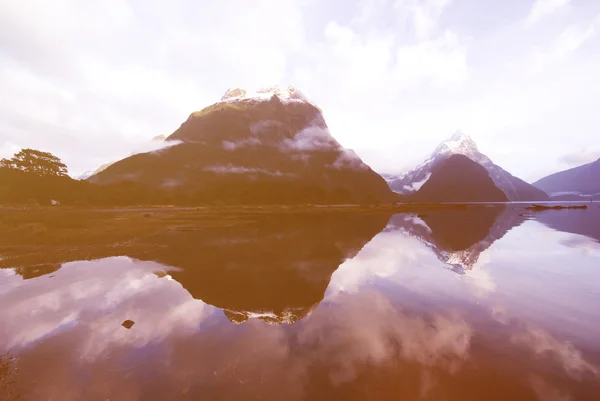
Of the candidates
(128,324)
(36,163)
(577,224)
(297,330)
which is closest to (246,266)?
(128,324)

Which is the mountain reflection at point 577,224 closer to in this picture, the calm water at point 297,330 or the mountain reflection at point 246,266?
the calm water at point 297,330

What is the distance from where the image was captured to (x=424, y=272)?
23.1 metres

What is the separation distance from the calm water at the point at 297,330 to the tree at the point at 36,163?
15235cm

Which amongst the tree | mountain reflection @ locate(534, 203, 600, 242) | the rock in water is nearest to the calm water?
the rock in water

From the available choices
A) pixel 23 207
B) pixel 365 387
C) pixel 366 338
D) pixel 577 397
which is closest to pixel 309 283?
pixel 366 338

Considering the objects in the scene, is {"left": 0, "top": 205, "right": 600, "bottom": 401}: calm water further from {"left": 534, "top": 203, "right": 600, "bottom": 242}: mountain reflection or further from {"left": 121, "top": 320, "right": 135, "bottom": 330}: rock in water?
{"left": 534, "top": 203, "right": 600, "bottom": 242}: mountain reflection

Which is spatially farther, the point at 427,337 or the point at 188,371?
the point at 427,337

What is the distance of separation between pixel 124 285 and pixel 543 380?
22.7 m

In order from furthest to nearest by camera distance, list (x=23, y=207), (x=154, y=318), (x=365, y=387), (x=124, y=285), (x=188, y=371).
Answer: (x=23, y=207), (x=124, y=285), (x=154, y=318), (x=188, y=371), (x=365, y=387)

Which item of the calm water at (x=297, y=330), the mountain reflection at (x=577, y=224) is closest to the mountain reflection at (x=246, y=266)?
the calm water at (x=297, y=330)

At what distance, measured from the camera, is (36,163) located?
137 metres

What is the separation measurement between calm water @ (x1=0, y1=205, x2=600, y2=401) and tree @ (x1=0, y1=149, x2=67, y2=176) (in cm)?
15235

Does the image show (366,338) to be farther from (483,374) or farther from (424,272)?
(424,272)

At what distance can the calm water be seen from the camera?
9117 millimetres
